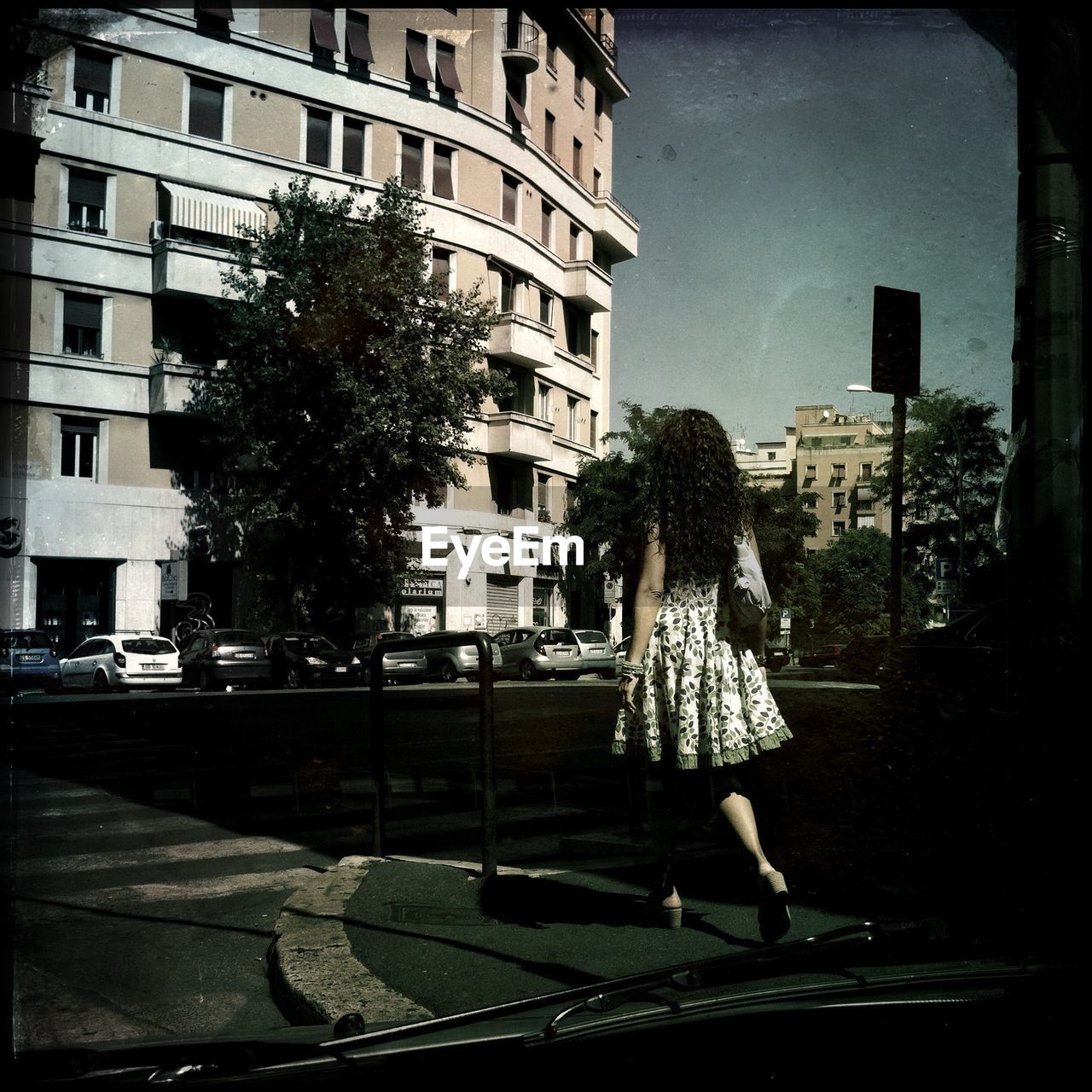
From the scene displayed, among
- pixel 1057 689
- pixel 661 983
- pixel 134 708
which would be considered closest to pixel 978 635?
pixel 1057 689

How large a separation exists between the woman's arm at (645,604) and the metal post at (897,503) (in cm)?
129

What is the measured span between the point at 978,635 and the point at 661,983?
7.85 feet

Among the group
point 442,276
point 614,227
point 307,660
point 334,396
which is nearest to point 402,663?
point 614,227

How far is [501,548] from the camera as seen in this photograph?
29.1 ft

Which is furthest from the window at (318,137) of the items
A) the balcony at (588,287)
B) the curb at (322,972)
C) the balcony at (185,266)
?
the curb at (322,972)

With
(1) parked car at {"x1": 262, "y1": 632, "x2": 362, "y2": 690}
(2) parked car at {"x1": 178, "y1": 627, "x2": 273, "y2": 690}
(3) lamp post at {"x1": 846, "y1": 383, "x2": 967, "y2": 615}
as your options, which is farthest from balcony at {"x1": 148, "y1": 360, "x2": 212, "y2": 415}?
(1) parked car at {"x1": 262, "y1": 632, "x2": 362, "y2": 690}

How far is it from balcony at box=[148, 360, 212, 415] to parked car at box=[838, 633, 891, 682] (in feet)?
12.1

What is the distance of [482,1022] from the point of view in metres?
1.95

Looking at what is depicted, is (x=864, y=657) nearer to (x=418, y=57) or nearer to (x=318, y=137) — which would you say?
(x=418, y=57)

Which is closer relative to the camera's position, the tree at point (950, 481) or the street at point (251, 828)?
the street at point (251, 828)

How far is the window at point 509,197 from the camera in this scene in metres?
5.66

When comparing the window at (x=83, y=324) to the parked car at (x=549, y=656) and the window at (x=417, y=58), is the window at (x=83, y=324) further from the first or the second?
the parked car at (x=549, y=656)

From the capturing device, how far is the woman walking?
11.5ft

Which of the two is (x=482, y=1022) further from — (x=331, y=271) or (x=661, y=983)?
(x=331, y=271)
